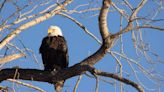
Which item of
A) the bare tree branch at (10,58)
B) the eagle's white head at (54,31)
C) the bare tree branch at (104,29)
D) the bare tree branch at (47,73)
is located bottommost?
the bare tree branch at (47,73)

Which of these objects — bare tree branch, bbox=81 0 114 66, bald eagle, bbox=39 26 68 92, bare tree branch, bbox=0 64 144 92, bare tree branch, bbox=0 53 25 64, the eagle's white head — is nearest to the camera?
bare tree branch, bbox=81 0 114 66

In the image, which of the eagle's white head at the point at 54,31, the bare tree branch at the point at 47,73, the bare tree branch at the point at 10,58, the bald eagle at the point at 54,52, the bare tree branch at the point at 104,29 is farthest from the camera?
the eagle's white head at the point at 54,31

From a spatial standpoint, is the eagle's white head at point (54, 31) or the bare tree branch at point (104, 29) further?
the eagle's white head at point (54, 31)

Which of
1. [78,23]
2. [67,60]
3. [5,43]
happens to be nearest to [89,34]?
[78,23]

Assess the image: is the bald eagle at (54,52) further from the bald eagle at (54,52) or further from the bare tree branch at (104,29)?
the bare tree branch at (104,29)

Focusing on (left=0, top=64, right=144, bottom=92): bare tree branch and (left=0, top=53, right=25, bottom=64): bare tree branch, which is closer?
(left=0, top=64, right=144, bottom=92): bare tree branch

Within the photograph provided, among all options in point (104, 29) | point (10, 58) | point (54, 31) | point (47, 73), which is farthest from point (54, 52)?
point (104, 29)

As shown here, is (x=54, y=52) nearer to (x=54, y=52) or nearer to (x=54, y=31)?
(x=54, y=52)

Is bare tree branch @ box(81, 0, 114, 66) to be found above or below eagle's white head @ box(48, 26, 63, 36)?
below

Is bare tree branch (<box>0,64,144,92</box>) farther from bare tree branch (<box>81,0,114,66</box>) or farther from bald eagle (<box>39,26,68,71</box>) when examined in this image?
bald eagle (<box>39,26,68,71</box>)

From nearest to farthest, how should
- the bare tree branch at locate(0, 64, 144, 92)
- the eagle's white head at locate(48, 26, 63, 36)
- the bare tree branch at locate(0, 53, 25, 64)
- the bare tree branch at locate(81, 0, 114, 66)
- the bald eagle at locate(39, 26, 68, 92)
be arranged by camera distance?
the bare tree branch at locate(81, 0, 114, 66) < the bare tree branch at locate(0, 64, 144, 92) < the bare tree branch at locate(0, 53, 25, 64) < the bald eagle at locate(39, 26, 68, 92) < the eagle's white head at locate(48, 26, 63, 36)

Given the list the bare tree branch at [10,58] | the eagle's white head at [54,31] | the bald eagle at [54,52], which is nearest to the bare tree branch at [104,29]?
the bare tree branch at [10,58]

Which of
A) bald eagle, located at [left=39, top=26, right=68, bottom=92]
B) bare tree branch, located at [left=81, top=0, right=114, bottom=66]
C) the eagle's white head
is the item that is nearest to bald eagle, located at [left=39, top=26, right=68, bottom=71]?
bald eagle, located at [left=39, top=26, right=68, bottom=92]

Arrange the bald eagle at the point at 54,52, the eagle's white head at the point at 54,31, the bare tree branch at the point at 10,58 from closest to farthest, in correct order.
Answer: the bare tree branch at the point at 10,58
the bald eagle at the point at 54,52
the eagle's white head at the point at 54,31
